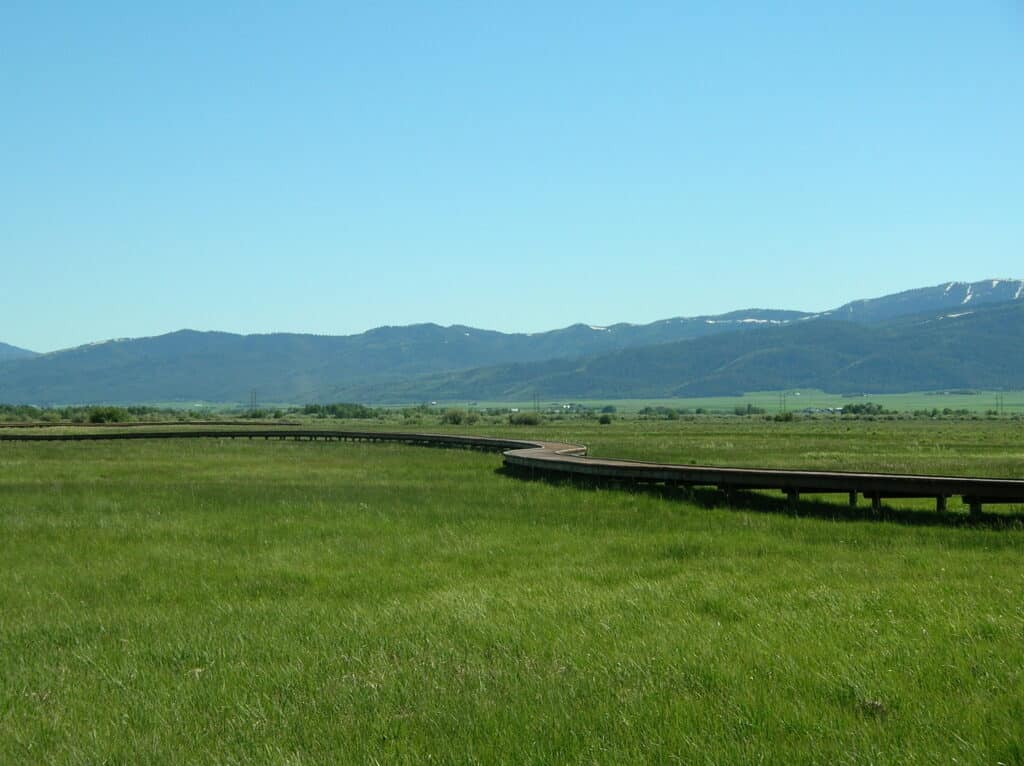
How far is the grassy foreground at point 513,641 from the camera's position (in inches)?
336

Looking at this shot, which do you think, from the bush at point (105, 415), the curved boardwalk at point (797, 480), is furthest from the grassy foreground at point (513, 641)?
the bush at point (105, 415)

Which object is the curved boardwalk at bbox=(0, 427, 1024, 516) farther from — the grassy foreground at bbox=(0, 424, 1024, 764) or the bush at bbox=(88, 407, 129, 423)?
the bush at bbox=(88, 407, 129, 423)

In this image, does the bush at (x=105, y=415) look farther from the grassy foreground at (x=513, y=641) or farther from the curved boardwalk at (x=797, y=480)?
the grassy foreground at (x=513, y=641)

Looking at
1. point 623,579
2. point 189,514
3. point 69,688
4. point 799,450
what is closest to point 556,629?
point 623,579

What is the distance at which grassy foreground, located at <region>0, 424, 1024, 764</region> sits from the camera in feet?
28.0

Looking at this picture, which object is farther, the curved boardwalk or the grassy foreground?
the curved boardwalk

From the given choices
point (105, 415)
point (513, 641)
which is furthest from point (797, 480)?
point (105, 415)

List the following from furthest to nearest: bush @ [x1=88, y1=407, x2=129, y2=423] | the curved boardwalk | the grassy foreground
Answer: bush @ [x1=88, y1=407, x2=129, y2=423]
the curved boardwalk
the grassy foreground

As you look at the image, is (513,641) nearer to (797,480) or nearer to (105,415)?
(797,480)

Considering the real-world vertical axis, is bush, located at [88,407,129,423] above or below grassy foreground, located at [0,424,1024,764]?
above

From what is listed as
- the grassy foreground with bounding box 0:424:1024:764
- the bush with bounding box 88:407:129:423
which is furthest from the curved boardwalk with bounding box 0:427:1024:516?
the bush with bounding box 88:407:129:423

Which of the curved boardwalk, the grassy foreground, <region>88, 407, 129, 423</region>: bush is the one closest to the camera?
the grassy foreground

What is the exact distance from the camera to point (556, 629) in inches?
485

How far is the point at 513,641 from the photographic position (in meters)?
11.8
